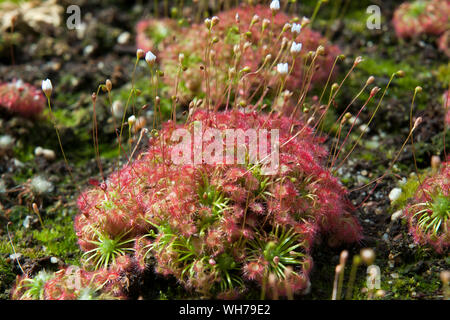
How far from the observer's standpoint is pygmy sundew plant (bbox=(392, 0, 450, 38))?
5.66 metres

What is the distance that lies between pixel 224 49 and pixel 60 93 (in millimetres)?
2015

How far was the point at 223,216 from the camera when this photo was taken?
2.86 meters

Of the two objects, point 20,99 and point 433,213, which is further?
point 20,99

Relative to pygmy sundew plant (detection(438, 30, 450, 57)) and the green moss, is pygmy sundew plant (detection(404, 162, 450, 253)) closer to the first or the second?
the green moss

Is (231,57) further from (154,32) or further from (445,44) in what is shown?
(445,44)

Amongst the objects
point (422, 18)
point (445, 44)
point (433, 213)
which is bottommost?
point (433, 213)

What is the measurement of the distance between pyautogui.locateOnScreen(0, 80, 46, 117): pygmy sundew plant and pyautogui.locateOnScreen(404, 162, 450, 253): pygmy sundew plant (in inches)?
137

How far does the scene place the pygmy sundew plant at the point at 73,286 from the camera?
2713 millimetres

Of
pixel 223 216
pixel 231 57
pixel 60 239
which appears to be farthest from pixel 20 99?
pixel 223 216

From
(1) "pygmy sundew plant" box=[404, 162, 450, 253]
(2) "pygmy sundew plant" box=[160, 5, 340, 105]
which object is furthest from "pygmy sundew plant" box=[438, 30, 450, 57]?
(1) "pygmy sundew plant" box=[404, 162, 450, 253]

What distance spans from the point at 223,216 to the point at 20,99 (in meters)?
2.70

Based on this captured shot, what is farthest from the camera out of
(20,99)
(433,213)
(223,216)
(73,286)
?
(20,99)

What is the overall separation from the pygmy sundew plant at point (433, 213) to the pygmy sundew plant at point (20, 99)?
348 centimetres
